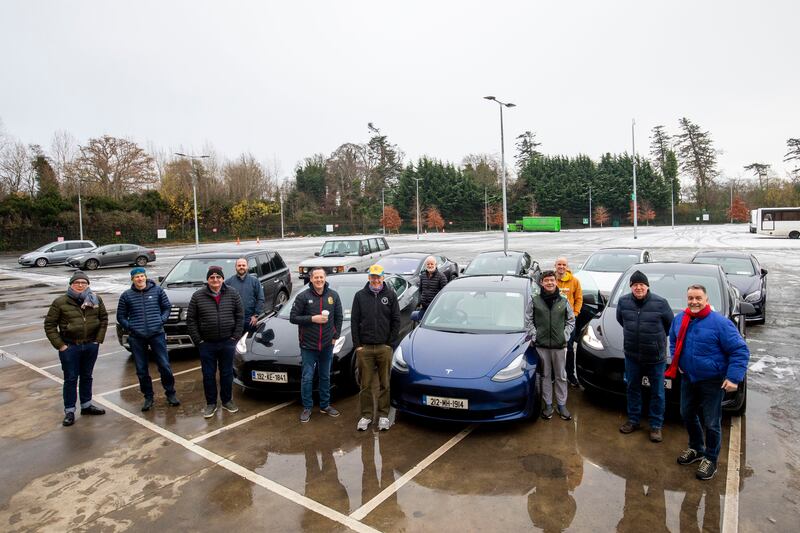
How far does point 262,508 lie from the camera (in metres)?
4.00

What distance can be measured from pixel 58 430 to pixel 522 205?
290ft

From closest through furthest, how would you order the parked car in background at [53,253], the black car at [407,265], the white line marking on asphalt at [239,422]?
the white line marking on asphalt at [239,422]
the black car at [407,265]
the parked car in background at [53,253]

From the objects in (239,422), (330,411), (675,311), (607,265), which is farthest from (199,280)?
(607,265)

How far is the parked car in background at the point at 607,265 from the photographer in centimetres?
1159

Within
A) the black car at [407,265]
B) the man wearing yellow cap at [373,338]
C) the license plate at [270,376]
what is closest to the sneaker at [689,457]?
the man wearing yellow cap at [373,338]

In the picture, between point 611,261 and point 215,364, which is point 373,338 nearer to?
point 215,364

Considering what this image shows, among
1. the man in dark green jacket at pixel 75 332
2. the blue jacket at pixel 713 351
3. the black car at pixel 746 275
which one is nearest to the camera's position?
the blue jacket at pixel 713 351

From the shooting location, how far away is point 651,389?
5062 millimetres

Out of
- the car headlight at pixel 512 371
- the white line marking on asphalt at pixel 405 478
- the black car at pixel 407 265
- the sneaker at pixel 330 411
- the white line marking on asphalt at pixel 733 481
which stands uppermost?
the black car at pixel 407 265

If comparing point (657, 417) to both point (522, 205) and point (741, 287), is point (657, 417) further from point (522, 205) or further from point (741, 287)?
point (522, 205)

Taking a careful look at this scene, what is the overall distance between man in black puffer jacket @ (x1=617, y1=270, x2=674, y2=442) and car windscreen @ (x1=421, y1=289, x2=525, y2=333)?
131 centimetres

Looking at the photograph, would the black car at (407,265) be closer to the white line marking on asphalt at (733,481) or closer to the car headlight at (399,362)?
the car headlight at (399,362)

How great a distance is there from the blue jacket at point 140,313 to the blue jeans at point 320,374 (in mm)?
1908

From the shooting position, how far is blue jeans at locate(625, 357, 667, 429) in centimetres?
499
